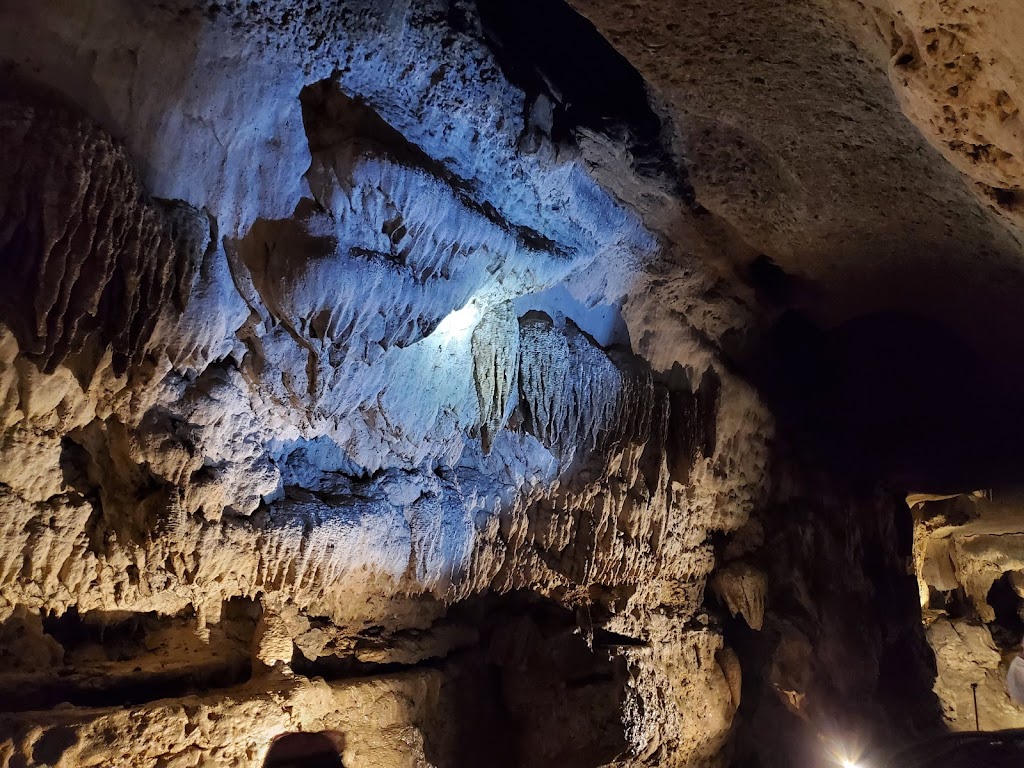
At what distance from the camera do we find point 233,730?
3.67m

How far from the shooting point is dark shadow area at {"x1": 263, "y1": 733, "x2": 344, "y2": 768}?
12.9 ft

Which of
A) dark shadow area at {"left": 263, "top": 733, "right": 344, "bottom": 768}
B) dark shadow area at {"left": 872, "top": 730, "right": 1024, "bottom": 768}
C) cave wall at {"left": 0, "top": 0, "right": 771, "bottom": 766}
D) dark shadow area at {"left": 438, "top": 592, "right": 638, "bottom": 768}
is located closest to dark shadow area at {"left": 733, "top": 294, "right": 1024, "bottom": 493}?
cave wall at {"left": 0, "top": 0, "right": 771, "bottom": 766}

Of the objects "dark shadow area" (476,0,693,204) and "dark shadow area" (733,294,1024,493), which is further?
"dark shadow area" (733,294,1024,493)

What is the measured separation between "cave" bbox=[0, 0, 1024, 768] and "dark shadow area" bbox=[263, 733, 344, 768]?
2cm

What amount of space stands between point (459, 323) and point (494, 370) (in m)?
0.35

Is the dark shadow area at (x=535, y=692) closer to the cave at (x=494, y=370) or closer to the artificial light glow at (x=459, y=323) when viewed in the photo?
the cave at (x=494, y=370)

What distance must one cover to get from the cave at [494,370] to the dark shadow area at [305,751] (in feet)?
0.06

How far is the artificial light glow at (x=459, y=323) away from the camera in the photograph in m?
3.96

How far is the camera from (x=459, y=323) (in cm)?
403

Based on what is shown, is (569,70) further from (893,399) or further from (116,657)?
(893,399)

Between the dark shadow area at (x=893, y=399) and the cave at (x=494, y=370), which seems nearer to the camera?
the cave at (x=494, y=370)

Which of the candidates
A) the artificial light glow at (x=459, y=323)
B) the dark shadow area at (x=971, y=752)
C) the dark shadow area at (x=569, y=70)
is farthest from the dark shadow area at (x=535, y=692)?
the dark shadow area at (x=569, y=70)

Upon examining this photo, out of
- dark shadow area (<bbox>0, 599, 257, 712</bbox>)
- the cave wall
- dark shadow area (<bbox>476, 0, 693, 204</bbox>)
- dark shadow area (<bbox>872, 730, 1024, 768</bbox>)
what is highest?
dark shadow area (<bbox>476, 0, 693, 204</bbox>)

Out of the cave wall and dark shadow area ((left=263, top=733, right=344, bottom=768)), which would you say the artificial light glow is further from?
dark shadow area ((left=263, top=733, right=344, bottom=768))
